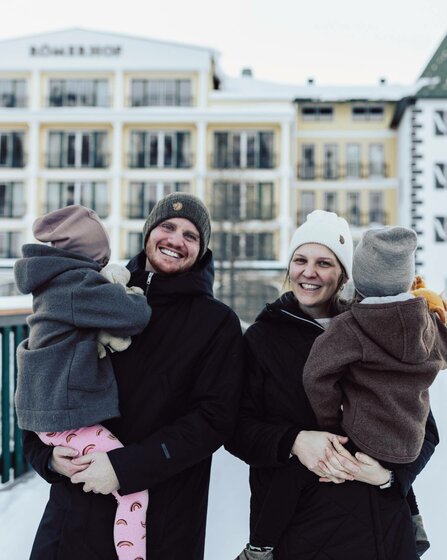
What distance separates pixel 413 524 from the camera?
6.15 ft

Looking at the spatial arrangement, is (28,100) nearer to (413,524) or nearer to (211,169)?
(211,169)

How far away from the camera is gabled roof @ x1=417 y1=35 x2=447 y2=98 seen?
94.1 feet

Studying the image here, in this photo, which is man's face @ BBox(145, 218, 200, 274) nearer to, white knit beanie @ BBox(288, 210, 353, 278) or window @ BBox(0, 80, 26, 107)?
white knit beanie @ BBox(288, 210, 353, 278)

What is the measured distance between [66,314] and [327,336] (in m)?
0.83

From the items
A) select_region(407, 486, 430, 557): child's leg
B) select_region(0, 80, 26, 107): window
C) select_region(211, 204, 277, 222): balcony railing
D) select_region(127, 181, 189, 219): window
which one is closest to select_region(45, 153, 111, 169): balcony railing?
select_region(127, 181, 189, 219): window

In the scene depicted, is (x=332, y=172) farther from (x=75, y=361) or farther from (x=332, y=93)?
(x=75, y=361)

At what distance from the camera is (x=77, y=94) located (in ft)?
96.6

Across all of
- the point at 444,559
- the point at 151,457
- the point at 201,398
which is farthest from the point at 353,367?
Result: the point at 444,559

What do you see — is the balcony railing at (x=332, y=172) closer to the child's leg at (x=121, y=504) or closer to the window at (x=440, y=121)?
the window at (x=440, y=121)

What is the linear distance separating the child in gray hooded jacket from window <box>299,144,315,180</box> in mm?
29048

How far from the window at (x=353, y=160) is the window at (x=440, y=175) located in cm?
385

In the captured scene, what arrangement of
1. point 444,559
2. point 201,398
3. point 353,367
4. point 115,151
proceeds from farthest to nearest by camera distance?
1. point 115,151
2. point 444,559
3. point 201,398
4. point 353,367

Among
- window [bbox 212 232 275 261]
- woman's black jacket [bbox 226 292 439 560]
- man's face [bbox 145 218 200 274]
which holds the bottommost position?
woman's black jacket [bbox 226 292 439 560]

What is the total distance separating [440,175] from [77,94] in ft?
60.9
